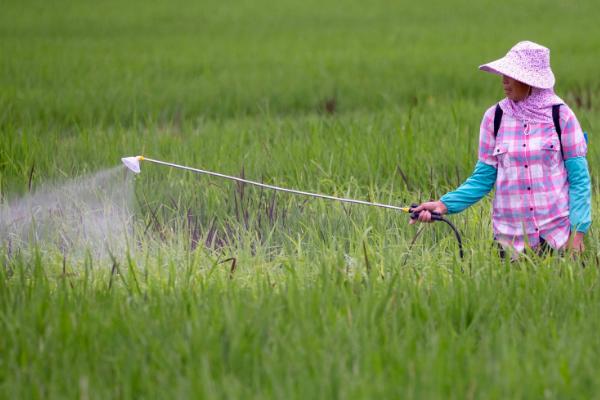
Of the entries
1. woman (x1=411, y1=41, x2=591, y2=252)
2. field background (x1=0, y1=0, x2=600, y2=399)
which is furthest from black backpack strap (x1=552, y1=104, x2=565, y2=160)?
field background (x1=0, y1=0, x2=600, y2=399)

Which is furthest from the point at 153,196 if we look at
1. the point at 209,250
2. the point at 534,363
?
the point at 534,363

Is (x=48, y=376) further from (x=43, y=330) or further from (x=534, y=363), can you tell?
(x=534, y=363)

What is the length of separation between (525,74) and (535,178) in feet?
1.18

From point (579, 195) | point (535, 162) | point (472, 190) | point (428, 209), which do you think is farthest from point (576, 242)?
point (428, 209)

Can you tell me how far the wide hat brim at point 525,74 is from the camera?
10.1 ft

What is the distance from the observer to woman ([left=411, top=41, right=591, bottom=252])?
3.12 m

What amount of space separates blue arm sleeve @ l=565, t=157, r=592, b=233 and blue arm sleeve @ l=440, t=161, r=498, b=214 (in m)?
0.30

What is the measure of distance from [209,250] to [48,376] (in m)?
1.39

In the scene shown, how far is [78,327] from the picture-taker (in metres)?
2.56

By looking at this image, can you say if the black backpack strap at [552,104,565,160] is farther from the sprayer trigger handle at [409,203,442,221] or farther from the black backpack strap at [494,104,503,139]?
the sprayer trigger handle at [409,203,442,221]

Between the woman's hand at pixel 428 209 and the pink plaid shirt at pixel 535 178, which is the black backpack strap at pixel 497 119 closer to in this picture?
the pink plaid shirt at pixel 535 178

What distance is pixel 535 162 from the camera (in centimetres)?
316

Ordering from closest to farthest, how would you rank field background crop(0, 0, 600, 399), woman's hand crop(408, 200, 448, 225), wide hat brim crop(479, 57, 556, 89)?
field background crop(0, 0, 600, 399) → wide hat brim crop(479, 57, 556, 89) → woman's hand crop(408, 200, 448, 225)

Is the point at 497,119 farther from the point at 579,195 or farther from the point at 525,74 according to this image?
the point at 579,195
